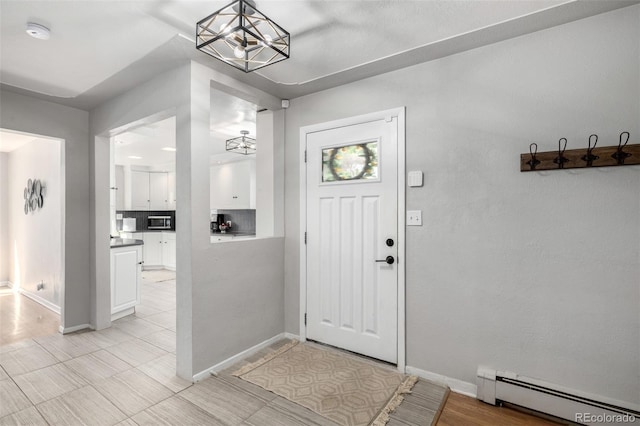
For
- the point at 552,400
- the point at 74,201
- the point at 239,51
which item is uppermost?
the point at 239,51

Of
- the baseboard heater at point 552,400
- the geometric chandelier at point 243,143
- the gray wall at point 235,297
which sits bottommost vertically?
the baseboard heater at point 552,400

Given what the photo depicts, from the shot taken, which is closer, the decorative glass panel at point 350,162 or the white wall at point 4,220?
the decorative glass panel at point 350,162

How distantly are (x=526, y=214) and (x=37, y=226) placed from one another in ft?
20.2

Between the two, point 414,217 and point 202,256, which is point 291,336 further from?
point 414,217


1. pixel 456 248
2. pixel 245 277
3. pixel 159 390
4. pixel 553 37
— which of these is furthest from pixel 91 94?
pixel 553 37

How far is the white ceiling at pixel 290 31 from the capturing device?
1815 millimetres

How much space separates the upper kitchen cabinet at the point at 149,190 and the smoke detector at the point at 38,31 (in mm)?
6209

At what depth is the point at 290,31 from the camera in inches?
81.2

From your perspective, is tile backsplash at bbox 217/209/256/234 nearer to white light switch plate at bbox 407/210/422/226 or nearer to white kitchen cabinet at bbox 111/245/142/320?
white kitchen cabinet at bbox 111/245/142/320

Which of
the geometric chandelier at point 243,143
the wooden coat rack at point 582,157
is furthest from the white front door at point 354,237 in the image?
the geometric chandelier at point 243,143

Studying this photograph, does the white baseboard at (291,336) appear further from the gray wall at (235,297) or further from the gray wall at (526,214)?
the gray wall at (526,214)

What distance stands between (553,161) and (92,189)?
4.38 meters

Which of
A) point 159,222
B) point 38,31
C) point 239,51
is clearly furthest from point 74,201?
point 159,222

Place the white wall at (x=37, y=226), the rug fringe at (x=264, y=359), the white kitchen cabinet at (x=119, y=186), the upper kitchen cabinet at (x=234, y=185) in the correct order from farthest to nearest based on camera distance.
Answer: the white kitchen cabinet at (x=119, y=186)
the upper kitchen cabinet at (x=234, y=185)
the white wall at (x=37, y=226)
the rug fringe at (x=264, y=359)
